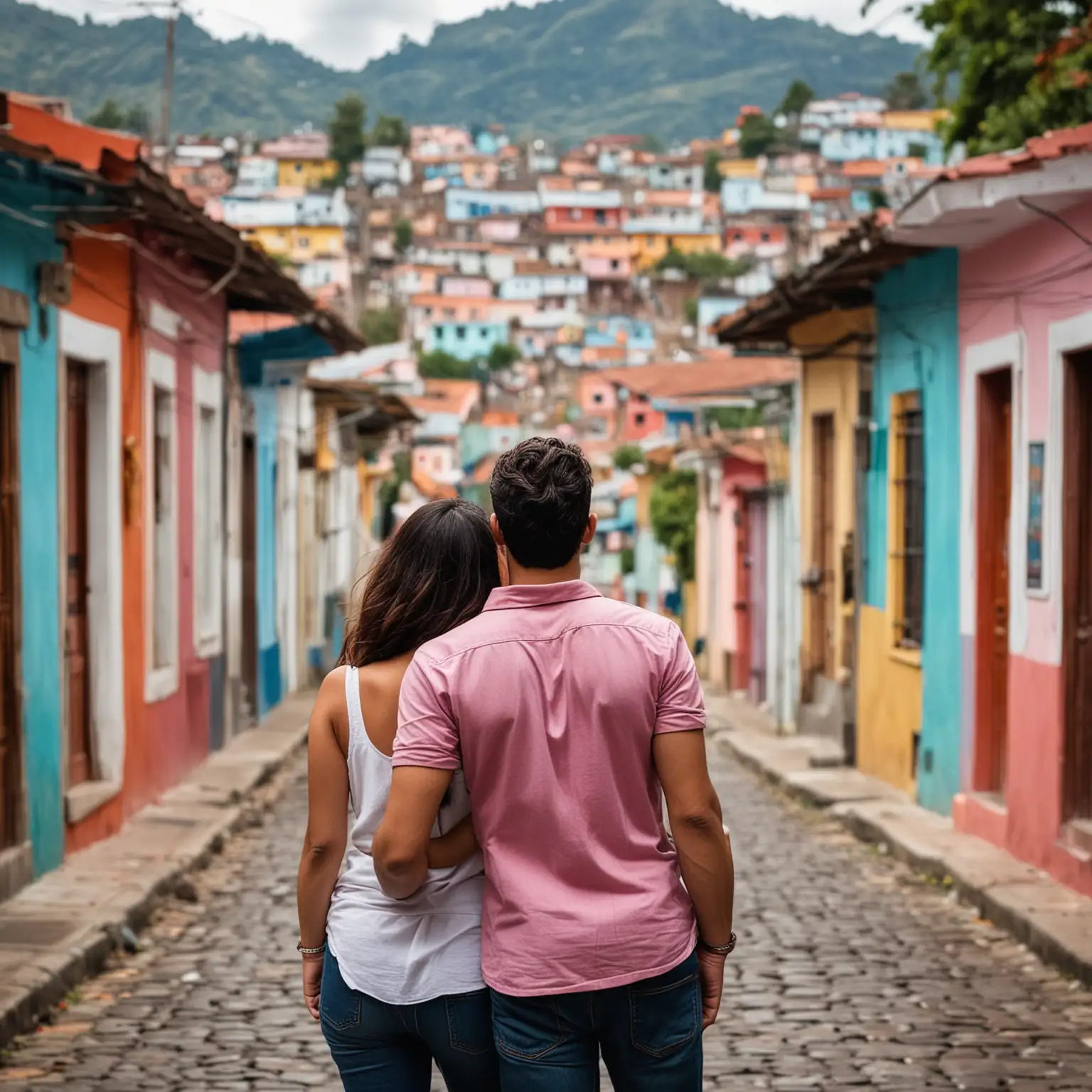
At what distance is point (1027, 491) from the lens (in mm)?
8977

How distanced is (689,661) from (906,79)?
149 metres

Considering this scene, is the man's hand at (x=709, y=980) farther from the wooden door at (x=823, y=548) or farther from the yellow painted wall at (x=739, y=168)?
the yellow painted wall at (x=739, y=168)

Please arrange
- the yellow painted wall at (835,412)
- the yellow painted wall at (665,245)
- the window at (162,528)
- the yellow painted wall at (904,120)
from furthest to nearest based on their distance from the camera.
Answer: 1. the yellow painted wall at (904,120)
2. the yellow painted wall at (665,245)
3. the yellow painted wall at (835,412)
4. the window at (162,528)

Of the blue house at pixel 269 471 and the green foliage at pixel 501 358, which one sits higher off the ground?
the green foliage at pixel 501 358

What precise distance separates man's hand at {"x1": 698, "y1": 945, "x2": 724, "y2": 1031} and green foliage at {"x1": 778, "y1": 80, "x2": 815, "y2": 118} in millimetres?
160254

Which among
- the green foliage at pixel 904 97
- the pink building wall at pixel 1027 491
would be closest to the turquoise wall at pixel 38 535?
the pink building wall at pixel 1027 491

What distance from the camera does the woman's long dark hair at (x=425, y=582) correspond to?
308 cm

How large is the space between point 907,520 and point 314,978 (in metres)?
9.67

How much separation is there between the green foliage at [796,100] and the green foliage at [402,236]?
36.8 meters

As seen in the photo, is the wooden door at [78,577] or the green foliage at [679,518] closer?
the wooden door at [78,577]

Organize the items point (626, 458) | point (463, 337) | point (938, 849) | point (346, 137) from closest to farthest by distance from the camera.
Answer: point (938, 849), point (626, 458), point (463, 337), point (346, 137)

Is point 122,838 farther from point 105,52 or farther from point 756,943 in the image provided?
point 105,52

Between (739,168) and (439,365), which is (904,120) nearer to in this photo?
(739,168)

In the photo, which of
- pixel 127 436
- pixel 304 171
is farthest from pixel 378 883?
pixel 304 171
